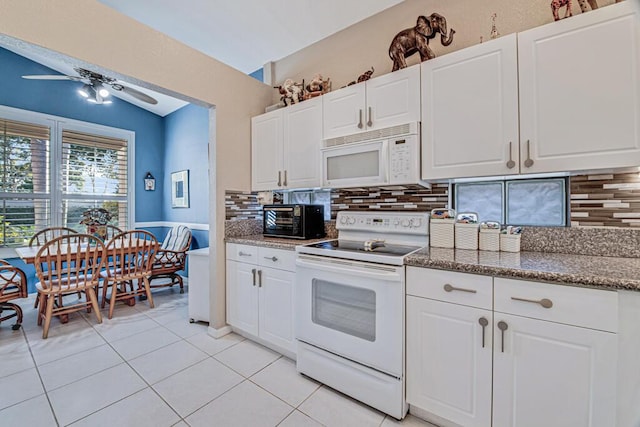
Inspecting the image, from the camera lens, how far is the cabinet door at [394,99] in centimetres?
179

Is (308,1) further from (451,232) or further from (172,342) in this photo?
(172,342)

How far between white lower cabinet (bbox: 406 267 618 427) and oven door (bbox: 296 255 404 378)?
0.30 feet

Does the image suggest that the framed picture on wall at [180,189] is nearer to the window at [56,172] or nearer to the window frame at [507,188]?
the window at [56,172]

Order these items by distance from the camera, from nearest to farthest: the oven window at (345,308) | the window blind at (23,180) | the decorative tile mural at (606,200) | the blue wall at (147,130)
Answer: the decorative tile mural at (606,200)
the oven window at (345,308)
the window blind at (23,180)
the blue wall at (147,130)

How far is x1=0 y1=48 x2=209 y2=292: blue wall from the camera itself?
12.0 feet

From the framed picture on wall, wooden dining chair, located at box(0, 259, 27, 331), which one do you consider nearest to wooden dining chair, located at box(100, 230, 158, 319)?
wooden dining chair, located at box(0, 259, 27, 331)

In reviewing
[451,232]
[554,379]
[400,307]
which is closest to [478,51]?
Answer: [451,232]

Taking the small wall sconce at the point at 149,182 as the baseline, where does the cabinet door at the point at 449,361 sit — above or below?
below

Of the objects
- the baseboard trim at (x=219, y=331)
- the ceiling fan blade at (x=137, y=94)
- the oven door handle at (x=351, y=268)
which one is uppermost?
the ceiling fan blade at (x=137, y=94)

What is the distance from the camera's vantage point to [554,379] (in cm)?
113

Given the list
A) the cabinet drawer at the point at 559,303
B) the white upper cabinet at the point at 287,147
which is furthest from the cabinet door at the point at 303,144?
the cabinet drawer at the point at 559,303

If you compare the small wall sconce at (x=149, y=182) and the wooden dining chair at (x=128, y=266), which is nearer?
the wooden dining chair at (x=128, y=266)

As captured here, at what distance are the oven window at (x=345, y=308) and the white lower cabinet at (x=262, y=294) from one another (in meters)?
0.29

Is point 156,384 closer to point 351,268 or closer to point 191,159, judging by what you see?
point 351,268
